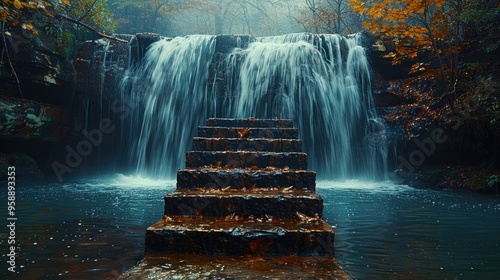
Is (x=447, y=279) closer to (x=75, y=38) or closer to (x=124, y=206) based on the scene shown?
(x=124, y=206)

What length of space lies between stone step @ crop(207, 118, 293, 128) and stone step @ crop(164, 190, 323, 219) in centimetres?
311

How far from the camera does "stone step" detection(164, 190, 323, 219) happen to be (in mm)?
3254

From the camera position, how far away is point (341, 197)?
7773 mm

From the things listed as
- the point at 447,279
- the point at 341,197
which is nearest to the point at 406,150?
the point at 341,197

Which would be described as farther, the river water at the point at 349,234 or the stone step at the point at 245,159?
the stone step at the point at 245,159

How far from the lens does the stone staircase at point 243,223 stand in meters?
2.36

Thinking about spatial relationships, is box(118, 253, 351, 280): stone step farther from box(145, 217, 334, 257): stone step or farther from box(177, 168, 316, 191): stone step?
box(177, 168, 316, 191): stone step

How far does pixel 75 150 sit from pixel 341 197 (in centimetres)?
1075

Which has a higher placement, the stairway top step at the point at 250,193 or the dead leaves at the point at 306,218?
the stairway top step at the point at 250,193

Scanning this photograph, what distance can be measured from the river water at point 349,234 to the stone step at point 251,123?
5.58 ft

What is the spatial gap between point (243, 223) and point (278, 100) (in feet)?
28.6

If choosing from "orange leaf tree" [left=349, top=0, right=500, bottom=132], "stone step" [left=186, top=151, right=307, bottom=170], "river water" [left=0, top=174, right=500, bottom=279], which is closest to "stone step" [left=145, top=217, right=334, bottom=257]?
"river water" [left=0, top=174, right=500, bottom=279]

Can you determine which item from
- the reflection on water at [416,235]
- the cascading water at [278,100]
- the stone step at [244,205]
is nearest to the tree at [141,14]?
the cascading water at [278,100]

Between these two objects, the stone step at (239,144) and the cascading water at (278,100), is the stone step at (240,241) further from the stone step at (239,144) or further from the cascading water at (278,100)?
the cascading water at (278,100)
